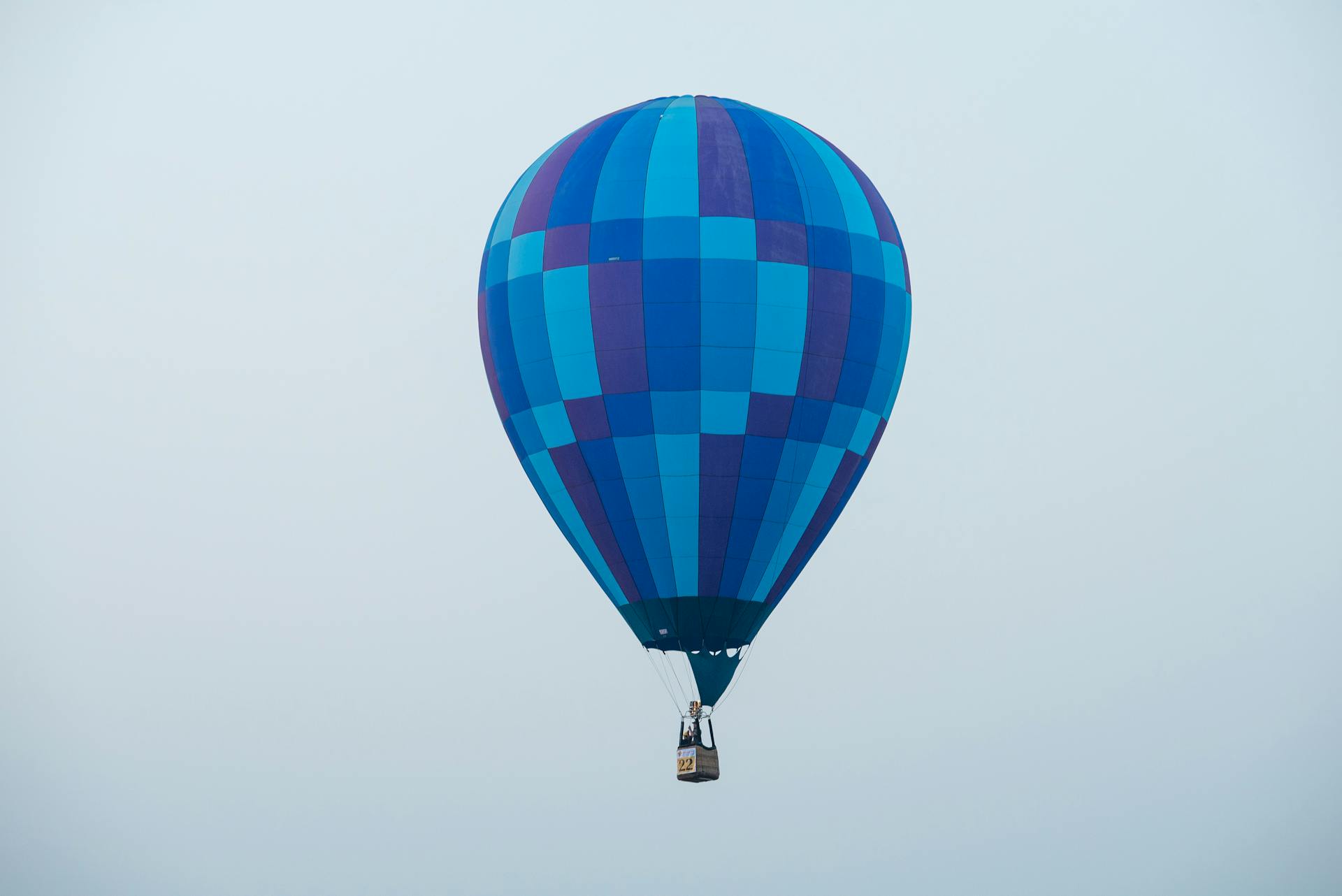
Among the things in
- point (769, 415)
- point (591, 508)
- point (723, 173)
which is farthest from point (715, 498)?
point (723, 173)

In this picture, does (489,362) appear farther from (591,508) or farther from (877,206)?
(877,206)

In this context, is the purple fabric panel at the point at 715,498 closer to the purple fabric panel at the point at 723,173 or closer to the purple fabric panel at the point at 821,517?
the purple fabric panel at the point at 821,517

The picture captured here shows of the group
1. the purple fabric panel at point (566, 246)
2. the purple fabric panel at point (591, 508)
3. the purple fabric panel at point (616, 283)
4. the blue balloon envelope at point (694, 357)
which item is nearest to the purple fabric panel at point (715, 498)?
the blue balloon envelope at point (694, 357)

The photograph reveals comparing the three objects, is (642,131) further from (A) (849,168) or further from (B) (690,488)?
(B) (690,488)

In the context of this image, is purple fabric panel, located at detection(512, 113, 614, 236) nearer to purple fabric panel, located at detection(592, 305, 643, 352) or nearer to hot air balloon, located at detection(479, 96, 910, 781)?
hot air balloon, located at detection(479, 96, 910, 781)

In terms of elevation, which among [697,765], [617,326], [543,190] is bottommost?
[697,765]

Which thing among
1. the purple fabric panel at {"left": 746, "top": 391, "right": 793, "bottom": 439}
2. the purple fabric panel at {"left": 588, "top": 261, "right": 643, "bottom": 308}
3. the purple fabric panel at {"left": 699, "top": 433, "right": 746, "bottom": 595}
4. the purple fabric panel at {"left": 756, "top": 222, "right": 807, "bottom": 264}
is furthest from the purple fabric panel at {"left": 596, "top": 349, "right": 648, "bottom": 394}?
the purple fabric panel at {"left": 756, "top": 222, "right": 807, "bottom": 264}
